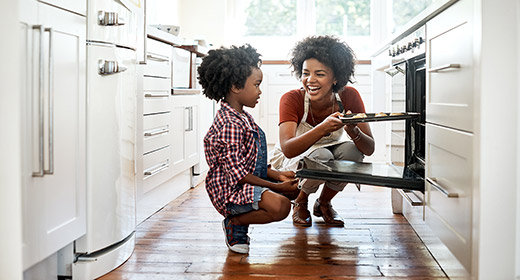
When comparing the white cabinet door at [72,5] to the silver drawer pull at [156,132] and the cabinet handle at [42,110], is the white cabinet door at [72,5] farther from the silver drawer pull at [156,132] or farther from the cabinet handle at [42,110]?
the silver drawer pull at [156,132]

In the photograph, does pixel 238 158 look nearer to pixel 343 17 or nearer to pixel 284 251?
pixel 284 251

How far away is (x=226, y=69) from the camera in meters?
2.37

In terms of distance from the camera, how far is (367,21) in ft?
19.3

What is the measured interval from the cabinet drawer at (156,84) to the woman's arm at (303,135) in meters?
0.70

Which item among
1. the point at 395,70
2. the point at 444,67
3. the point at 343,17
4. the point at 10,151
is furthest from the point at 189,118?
the point at 343,17

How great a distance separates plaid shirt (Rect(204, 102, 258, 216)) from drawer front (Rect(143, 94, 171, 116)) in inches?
25.5

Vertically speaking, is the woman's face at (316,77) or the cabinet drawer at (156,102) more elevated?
the woman's face at (316,77)

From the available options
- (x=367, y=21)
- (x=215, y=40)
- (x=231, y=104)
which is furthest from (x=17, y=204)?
(x=367, y=21)

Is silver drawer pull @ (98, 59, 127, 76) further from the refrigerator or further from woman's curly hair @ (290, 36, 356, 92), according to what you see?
woman's curly hair @ (290, 36, 356, 92)

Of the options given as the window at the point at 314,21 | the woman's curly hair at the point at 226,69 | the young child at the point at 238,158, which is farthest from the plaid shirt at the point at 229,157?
the window at the point at 314,21

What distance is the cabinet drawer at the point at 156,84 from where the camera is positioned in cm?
287

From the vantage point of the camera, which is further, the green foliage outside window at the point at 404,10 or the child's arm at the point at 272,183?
the green foliage outside window at the point at 404,10

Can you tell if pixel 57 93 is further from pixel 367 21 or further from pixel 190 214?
→ pixel 367 21

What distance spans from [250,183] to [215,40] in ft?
11.3
